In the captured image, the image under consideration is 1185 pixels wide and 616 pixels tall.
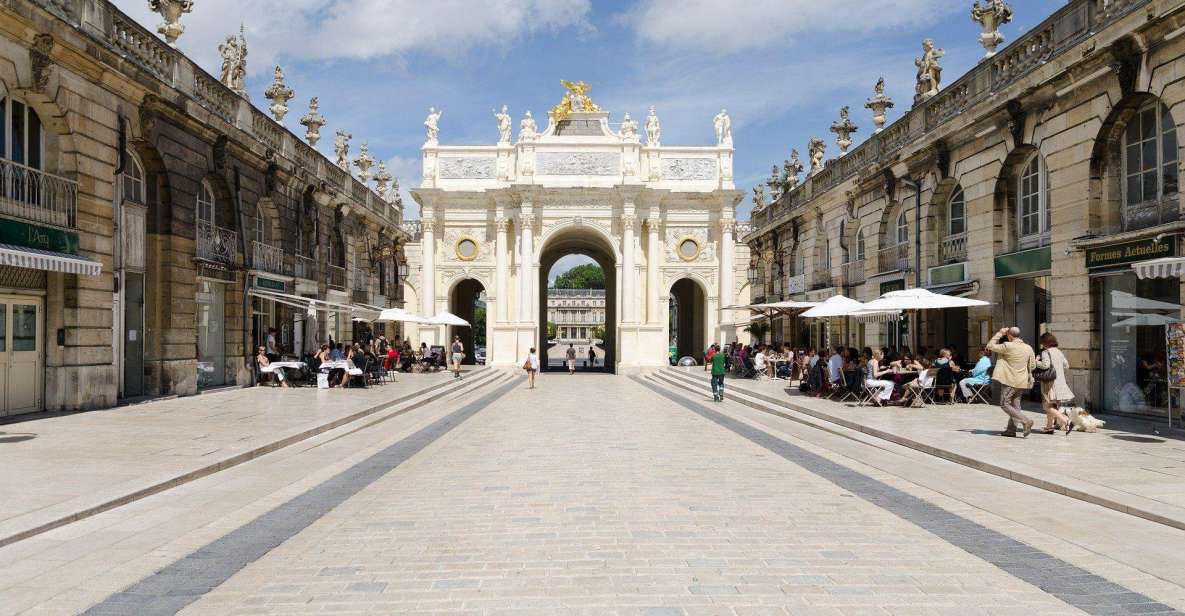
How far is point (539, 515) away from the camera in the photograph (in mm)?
7012

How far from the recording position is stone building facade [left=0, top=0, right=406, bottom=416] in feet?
44.7

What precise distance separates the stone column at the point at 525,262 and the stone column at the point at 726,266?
33.9 ft

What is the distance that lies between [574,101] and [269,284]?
2770 centimetres

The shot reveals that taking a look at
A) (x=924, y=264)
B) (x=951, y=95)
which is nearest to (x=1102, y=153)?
(x=951, y=95)

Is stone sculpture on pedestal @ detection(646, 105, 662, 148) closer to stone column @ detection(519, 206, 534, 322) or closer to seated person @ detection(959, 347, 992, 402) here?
stone column @ detection(519, 206, 534, 322)

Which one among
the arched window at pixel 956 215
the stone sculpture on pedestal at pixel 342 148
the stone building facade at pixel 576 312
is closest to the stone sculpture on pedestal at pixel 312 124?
the stone sculpture on pedestal at pixel 342 148

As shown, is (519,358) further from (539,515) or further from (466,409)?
(539,515)

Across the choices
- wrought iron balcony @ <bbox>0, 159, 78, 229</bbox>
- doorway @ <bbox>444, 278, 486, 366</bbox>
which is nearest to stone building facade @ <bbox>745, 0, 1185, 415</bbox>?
wrought iron balcony @ <bbox>0, 159, 78, 229</bbox>

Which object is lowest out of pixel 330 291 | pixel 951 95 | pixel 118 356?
pixel 118 356

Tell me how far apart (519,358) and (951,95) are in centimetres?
2835

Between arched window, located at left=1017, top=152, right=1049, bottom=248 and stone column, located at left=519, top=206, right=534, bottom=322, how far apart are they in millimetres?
29416

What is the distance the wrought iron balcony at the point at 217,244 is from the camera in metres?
20.0

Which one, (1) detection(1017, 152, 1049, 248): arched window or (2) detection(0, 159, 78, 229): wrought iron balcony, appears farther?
(1) detection(1017, 152, 1049, 248): arched window

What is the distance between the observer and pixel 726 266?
4669 centimetres
